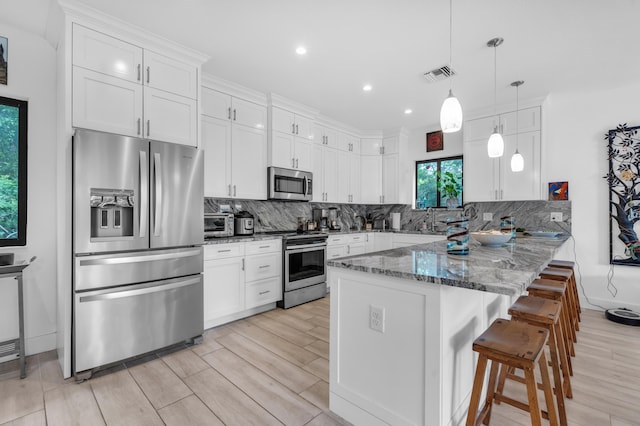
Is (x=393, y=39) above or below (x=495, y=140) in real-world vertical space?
above

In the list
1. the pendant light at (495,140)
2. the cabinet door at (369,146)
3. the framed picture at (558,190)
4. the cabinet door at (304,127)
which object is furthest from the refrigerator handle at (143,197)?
the framed picture at (558,190)

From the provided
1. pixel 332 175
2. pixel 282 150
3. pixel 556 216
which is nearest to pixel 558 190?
pixel 556 216

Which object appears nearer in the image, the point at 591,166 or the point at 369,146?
the point at 591,166

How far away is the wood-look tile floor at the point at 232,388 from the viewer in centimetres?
175

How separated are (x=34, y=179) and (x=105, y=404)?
2035mm

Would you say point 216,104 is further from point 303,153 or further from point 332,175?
point 332,175

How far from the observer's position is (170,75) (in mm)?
2648

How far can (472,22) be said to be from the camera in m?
2.29

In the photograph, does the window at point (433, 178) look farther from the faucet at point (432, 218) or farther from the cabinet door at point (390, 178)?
the cabinet door at point (390, 178)

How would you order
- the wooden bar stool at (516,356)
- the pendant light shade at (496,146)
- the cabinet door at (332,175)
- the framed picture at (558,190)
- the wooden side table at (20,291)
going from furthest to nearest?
the cabinet door at (332,175)
the framed picture at (558,190)
the pendant light shade at (496,146)
the wooden side table at (20,291)
the wooden bar stool at (516,356)

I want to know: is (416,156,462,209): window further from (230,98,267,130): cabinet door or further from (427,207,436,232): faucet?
(230,98,267,130): cabinet door

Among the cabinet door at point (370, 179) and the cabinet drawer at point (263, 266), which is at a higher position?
the cabinet door at point (370, 179)

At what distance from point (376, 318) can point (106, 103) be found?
2.54m

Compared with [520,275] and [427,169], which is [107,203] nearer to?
[520,275]
